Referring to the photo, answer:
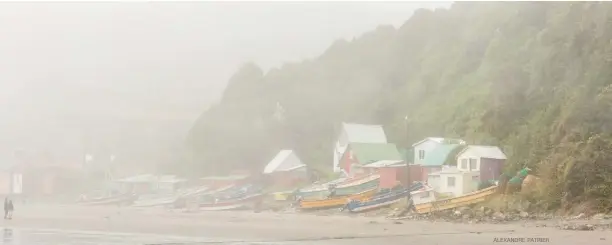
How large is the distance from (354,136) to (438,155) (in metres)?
7.94

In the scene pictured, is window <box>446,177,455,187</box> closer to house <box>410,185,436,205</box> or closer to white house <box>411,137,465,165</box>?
house <box>410,185,436,205</box>

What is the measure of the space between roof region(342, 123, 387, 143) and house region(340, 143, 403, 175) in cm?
85

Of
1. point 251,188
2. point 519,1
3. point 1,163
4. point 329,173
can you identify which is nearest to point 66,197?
point 1,163

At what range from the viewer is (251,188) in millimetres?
41344

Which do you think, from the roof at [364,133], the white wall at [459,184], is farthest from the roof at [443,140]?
the roof at [364,133]

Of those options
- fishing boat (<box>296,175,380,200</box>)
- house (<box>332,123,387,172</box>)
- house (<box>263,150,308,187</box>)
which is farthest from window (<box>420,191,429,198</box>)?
house (<box>263,150,308,187</box>)

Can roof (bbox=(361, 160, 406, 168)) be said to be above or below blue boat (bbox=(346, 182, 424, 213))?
above

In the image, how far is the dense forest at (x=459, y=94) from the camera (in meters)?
30.3

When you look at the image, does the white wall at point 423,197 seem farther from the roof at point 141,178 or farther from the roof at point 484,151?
the roof at point 141,178

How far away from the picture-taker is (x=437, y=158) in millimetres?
34156

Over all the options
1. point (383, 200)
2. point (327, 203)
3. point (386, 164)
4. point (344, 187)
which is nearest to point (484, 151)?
point (383, 200)

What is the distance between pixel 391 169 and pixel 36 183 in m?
35.3

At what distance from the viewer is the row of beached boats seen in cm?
3073

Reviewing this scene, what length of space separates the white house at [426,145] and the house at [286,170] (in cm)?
784
